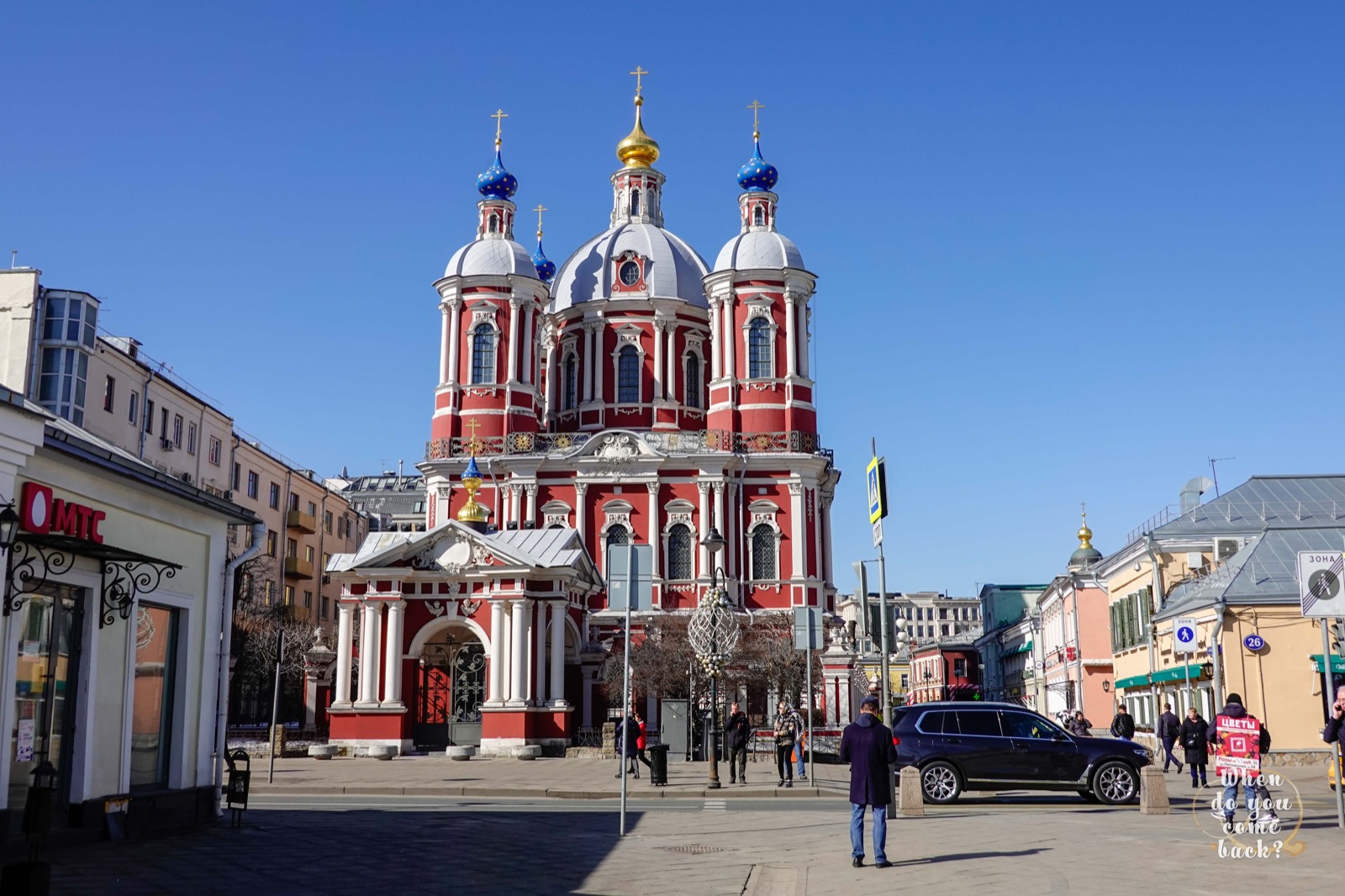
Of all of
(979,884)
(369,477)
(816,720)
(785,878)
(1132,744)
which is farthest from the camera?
(369,477)

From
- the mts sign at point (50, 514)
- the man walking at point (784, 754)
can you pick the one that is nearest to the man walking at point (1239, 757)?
the man walking at point (784, 754)

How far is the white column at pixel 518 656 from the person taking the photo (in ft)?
126

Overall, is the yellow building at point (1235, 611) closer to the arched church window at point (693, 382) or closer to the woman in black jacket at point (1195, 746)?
the woman in black jacket at point (1195, 746)

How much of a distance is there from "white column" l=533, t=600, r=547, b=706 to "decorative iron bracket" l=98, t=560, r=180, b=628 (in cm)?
2373

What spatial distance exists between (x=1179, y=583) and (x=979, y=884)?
3265cm

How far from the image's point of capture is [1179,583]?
137 feet

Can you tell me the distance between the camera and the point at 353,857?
1357cm

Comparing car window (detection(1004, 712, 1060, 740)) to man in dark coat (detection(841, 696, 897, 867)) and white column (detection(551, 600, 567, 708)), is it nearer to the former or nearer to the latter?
man in dark coat (detection(841, 696, 897, 867))

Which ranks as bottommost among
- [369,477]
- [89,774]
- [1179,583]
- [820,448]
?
[89,774]

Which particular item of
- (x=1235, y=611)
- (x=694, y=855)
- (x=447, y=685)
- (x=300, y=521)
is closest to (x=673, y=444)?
(x=447, y=685)

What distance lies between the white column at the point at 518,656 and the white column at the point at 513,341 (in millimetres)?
20435

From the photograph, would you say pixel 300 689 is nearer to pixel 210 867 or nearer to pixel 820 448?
pixel 820 448

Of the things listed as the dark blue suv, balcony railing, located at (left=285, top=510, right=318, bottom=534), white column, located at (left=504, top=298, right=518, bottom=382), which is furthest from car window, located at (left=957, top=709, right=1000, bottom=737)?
balcony railing, located at (left=285, top=510, right=318, bottom=534)

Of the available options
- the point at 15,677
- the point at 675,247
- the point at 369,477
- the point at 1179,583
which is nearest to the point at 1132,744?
the point at 15,677
